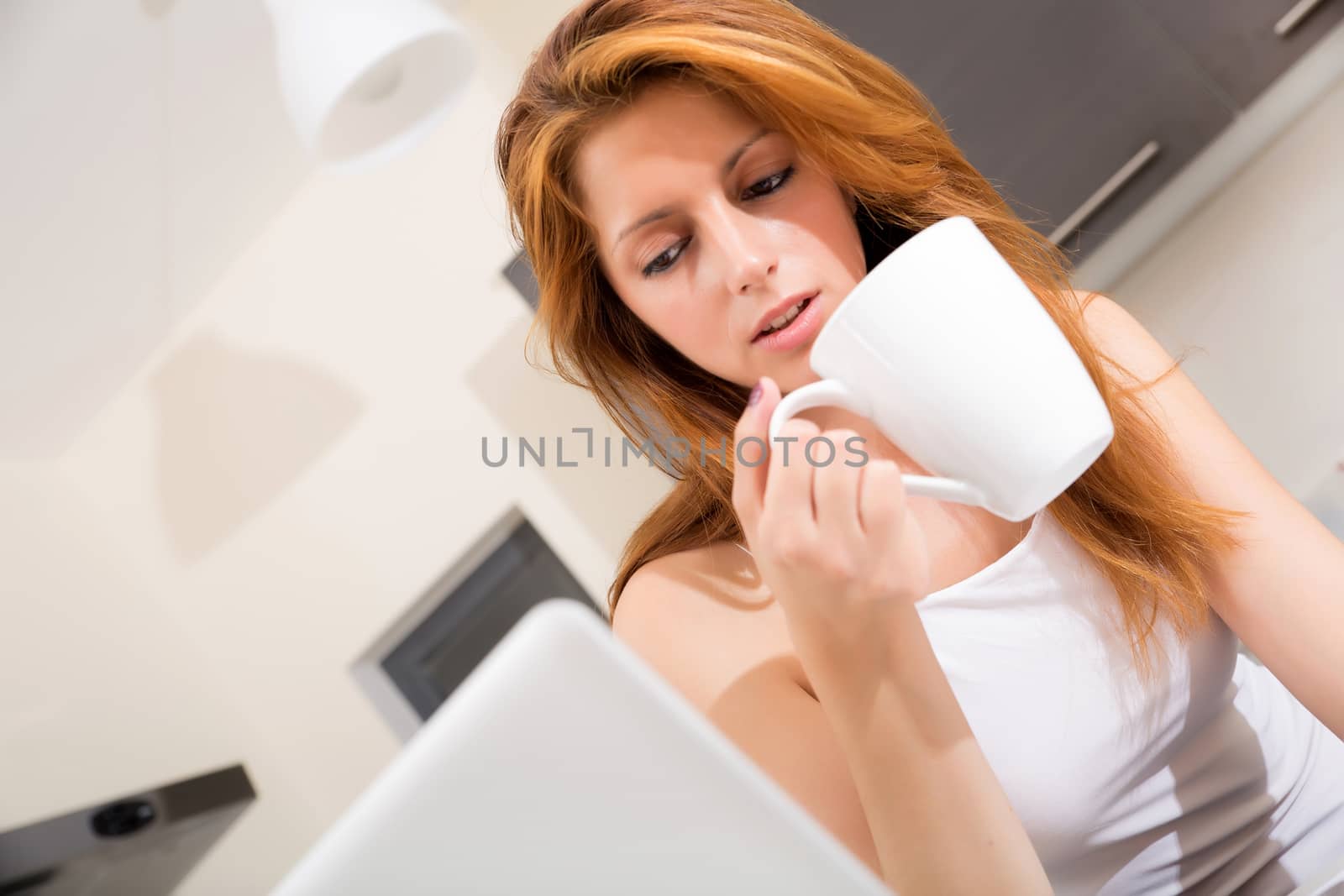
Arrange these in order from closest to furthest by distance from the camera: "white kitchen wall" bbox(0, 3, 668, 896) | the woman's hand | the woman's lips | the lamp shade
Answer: the woman's hand, the woman's lips, the lamp shade, "white kitchen wall" bbox(0, 3, 668, 896)

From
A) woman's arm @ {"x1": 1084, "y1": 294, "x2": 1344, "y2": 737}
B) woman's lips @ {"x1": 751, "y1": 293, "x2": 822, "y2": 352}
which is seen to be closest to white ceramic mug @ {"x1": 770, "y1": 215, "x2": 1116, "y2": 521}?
woman's lips @ {"x1": 751, "y1": 293, "x2": 822, "y2": 352}

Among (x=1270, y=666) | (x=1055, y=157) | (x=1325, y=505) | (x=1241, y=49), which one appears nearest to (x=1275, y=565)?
(x=1270, y=666)

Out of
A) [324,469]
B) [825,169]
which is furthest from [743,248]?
[324,469]

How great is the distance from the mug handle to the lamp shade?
35.3 inches

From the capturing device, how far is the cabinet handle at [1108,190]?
4.57 ft

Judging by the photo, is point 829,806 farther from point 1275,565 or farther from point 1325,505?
point 1325,505

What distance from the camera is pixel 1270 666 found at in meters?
0.90

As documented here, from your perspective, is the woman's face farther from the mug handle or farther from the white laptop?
the white laptop

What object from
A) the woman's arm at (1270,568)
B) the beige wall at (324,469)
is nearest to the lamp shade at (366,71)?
the beige wall at (324,469)

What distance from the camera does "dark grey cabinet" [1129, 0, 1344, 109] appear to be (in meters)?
1.36

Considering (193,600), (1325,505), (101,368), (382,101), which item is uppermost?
(101,368)

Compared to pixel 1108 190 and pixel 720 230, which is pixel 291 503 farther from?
pixel 1108 190

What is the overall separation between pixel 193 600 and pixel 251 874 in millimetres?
Result: 506

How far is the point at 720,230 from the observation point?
2.64 feet
